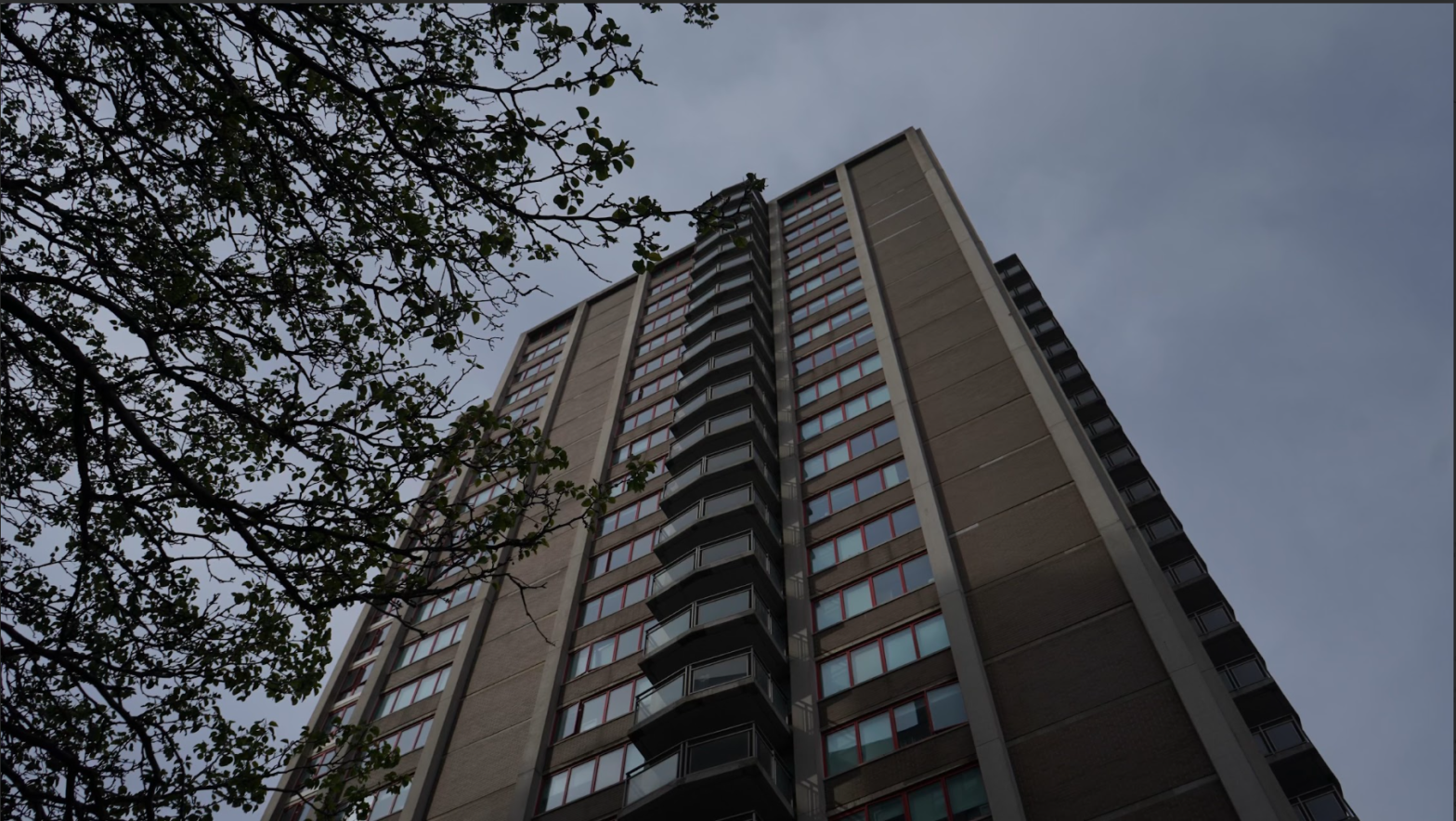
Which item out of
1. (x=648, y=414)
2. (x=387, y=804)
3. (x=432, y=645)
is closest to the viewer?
(x=387, y=804)

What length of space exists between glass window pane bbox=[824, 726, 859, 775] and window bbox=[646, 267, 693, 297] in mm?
36760

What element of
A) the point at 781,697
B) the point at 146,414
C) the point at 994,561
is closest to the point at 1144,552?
the point at 994,561

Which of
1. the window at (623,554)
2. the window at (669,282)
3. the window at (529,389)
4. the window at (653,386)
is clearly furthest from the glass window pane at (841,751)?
the window at (669,282)

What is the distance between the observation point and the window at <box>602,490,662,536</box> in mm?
37750

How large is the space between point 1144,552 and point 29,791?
22.6 m

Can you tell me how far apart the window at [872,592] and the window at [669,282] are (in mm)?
32039

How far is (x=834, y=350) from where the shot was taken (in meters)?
40.8

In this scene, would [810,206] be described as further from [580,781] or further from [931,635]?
[580,781]

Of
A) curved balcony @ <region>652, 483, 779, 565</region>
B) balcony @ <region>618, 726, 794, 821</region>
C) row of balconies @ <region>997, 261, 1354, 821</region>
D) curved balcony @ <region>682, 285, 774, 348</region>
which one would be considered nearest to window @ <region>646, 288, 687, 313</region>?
curved balcony @ <region>682, 285, 774, 348</region>

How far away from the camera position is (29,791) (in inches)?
373

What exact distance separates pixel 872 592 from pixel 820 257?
2529cm

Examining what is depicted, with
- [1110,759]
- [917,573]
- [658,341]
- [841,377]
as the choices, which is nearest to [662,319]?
[658,341]

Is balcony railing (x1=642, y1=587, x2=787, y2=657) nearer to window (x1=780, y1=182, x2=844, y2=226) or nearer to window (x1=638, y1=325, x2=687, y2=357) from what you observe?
window (x1=638, y1=325, x2=687, y2=357)

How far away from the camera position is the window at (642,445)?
4206cm
